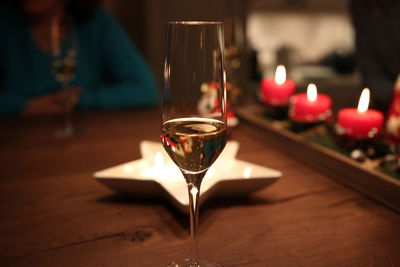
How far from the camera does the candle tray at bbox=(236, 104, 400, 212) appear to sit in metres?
0.63

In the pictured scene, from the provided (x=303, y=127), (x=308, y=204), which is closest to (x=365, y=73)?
(x=303, y=127)

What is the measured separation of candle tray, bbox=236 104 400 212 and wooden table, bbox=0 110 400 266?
22 mm

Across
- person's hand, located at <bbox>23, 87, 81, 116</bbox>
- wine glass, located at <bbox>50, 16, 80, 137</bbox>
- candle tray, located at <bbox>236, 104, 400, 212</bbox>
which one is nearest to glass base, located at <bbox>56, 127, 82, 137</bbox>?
wine glass, located at <bbox>50, 16, 80, 137</bbox>

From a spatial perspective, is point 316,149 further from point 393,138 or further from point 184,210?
point 184,210

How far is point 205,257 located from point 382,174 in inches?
14.0

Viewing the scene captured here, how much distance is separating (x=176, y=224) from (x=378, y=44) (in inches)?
69.6

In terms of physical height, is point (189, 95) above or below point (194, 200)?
above

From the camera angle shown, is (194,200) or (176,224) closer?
(194,200)

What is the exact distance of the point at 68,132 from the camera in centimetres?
104

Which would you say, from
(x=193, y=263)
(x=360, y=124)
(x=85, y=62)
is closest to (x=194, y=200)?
(x=193, y=263)

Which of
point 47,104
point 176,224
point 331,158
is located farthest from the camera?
point 47,104

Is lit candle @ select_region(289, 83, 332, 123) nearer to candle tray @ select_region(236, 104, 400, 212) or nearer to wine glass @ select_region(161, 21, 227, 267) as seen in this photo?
candle tray @ select_region(236, 104, 400, 212)

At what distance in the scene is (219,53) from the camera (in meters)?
0.46

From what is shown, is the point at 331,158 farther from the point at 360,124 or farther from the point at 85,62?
the point at 85,62
